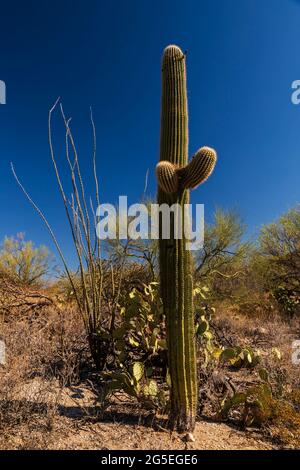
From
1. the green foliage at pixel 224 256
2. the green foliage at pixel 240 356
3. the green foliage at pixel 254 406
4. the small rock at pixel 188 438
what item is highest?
the green foliage at pixel 224 256

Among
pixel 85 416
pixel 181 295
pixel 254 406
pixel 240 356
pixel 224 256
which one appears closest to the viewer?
pixel 181 295

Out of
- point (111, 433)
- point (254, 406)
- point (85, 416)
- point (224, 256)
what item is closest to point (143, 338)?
point (85, 416)

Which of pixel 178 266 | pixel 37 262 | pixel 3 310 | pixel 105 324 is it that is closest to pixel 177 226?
pixel 178 266

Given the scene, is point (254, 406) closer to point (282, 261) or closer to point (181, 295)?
point (181, 295)

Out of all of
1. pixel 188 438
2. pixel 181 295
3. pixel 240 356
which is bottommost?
pixel 188 438

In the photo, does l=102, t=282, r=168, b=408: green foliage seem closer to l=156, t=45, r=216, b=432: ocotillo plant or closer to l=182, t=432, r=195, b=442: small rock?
l=156, t=45, r=216, b=432: ocotillo plant

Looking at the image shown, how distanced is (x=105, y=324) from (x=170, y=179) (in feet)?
7.88

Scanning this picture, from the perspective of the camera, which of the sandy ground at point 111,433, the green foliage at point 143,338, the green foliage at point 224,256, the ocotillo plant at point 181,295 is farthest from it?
the green foliage at point 224,256

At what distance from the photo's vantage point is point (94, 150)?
412cm

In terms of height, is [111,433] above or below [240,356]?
below

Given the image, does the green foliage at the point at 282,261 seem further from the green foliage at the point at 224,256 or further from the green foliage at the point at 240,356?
the green foliage at the point at 240,356

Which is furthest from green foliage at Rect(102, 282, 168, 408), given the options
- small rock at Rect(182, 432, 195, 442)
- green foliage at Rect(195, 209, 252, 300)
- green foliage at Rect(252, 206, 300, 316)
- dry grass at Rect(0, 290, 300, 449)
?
green foliage at Rect(252, 206, 300, 316)

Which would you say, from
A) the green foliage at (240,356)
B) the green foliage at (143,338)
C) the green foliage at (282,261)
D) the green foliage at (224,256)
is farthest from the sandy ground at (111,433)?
the green foliage at (282,261)

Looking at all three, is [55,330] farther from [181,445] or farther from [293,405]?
[293,405]
